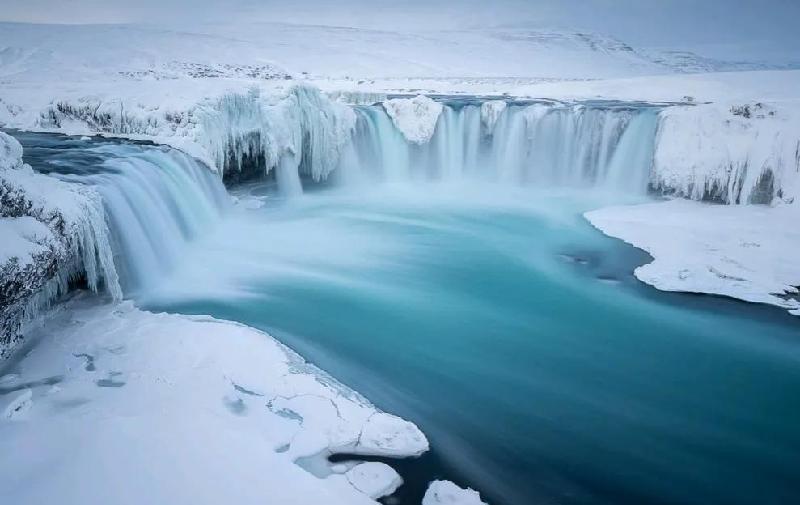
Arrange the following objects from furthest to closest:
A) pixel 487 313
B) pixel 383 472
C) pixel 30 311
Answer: pixel 487 313 → pixel 30 311 → pixel 383 472

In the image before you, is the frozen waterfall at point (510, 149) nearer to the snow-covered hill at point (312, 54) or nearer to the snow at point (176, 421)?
the snow at point (176, 421)

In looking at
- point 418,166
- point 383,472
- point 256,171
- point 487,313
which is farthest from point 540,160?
point 383,472

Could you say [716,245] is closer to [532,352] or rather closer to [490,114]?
[532,352]

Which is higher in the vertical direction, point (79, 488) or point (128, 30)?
point (128, 30)

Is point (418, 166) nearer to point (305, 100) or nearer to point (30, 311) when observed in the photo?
point (305, 100)

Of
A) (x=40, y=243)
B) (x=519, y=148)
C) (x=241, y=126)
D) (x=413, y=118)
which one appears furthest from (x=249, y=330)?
(x=519, y=148)

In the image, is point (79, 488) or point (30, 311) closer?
point (79, 488)

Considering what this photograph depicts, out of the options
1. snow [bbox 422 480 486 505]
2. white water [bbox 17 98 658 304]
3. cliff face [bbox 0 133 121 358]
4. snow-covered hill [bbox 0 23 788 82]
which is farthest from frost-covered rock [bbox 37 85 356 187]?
snow-covered hill [bbox 0 23 788 82]
